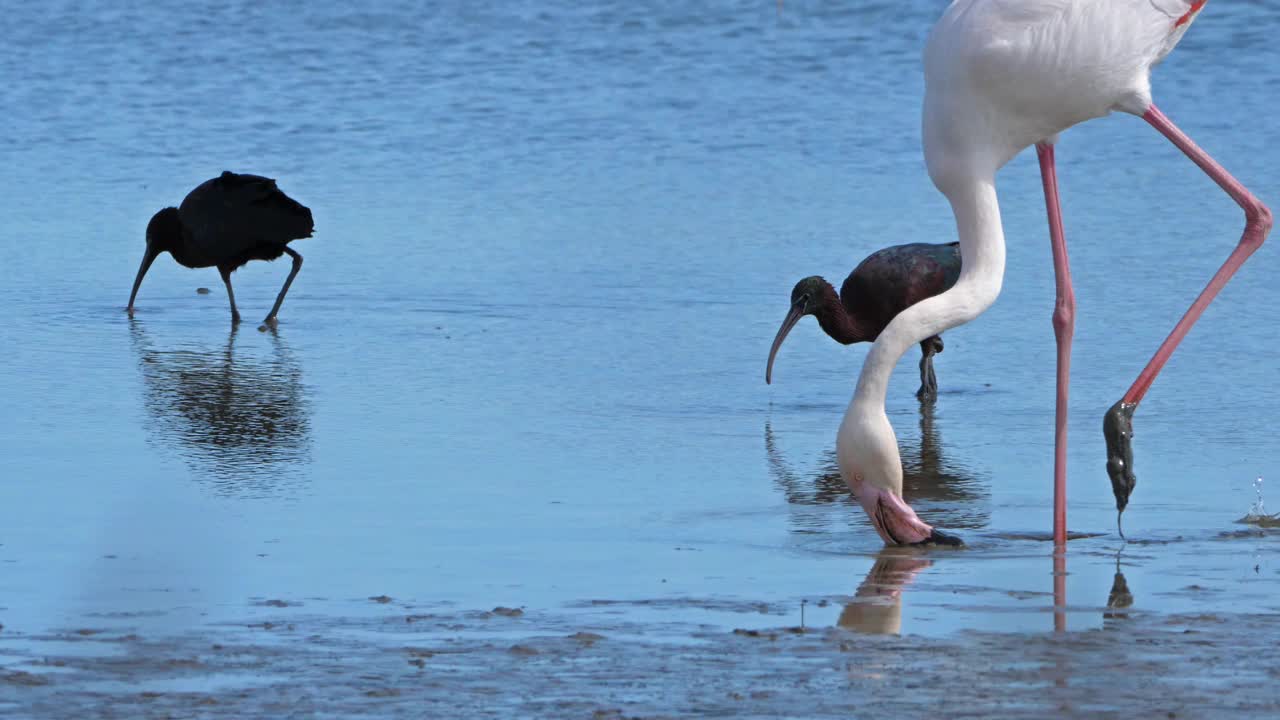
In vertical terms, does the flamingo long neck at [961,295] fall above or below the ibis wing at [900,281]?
above

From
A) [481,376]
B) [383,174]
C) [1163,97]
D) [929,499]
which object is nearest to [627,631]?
[929,499]

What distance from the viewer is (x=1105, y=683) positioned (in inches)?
171

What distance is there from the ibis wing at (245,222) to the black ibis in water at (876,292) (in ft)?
9.55

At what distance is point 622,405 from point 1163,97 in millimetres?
8328

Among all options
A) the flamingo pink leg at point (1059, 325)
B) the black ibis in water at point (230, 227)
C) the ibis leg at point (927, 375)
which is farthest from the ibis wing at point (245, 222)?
the flamingo pink leg at point (1059, 325)

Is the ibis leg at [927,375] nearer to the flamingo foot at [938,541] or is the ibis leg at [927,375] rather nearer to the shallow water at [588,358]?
the shallow water at [588,358]

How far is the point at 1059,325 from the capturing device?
654 centimetres

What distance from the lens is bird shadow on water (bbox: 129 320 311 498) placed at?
684 cm

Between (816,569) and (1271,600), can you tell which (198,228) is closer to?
(816,569)

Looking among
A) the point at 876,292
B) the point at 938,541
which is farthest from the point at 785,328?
the point at 938,541

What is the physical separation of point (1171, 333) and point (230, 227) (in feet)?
17.9

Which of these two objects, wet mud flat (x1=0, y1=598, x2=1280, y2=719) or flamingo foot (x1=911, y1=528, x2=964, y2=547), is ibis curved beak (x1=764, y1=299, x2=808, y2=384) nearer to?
flamingo foot (x1=911, y1=528, x2=964, y2=547)

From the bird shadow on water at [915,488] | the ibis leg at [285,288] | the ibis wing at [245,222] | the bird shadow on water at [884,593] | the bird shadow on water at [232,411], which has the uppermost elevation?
the bird shadow on water at [884,593]

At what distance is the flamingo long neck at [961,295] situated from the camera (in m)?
5.80
